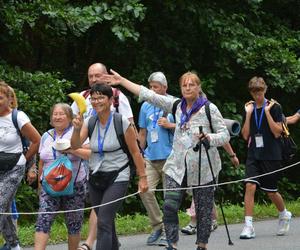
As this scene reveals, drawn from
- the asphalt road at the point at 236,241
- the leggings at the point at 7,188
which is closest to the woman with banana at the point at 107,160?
the leggings at the point at 7,188

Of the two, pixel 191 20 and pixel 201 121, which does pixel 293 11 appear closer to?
Answer: pixel 191 20

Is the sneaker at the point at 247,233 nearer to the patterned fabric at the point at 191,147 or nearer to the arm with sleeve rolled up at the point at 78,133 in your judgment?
the patterned fabric at the point at 191,147

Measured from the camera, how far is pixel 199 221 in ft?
27.9

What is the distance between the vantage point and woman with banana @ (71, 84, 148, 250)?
768cm

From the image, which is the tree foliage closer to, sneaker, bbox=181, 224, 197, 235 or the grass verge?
the grass verge

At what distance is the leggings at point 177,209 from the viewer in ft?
27.3

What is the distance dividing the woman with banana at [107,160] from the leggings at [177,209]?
0.57 m

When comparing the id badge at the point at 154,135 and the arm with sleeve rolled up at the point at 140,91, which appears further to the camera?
the id badge at the point at 154,135

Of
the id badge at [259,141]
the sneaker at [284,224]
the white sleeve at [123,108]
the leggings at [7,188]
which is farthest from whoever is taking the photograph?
the sneaker at [284,224]

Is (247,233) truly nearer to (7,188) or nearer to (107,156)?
(107,156)

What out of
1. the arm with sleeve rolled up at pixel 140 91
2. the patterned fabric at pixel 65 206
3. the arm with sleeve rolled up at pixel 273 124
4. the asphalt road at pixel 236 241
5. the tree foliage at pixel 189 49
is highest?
the tree foliage at pixel 189 49

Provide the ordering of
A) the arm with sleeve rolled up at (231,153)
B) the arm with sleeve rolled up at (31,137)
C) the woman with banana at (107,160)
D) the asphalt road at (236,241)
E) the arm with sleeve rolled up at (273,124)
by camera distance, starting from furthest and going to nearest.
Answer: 1. the arm with sleeve rolled up at (231,153)
2. the arm with sleeve rolled up at (273,124)
3. the asphalt road at (236,241)
4. the arm with sleeve rolled up at (31,137)
5. the woman with banana at (107,160)

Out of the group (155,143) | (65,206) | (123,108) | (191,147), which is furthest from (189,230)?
→ (65,206)

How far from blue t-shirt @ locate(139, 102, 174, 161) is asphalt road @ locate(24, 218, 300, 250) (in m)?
0.99
